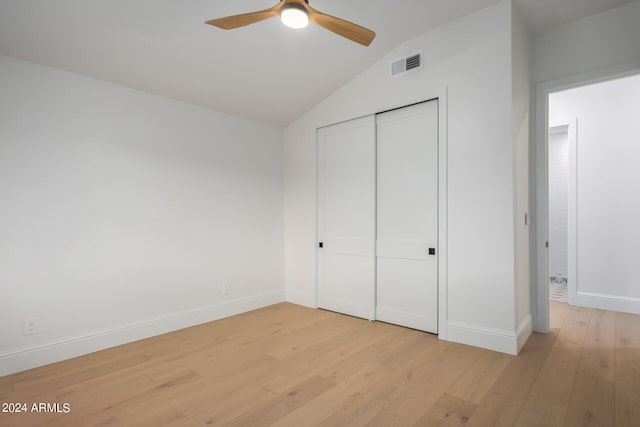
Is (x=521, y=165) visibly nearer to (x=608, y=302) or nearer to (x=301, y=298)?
(x=608, y=302)

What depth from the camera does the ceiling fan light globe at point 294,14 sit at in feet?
6.01

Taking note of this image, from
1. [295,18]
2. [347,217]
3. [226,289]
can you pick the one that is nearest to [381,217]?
[347,217]

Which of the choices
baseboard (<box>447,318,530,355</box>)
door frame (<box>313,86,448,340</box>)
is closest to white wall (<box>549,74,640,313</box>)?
baseboard (<box>447,318,530,355</box>)

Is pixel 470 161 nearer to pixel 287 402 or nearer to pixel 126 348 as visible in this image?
pixel 287 402

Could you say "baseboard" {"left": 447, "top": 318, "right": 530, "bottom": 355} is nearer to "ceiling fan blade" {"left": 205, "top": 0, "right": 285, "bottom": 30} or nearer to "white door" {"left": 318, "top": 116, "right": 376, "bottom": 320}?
"white door" {"left": 318, "top": 116, "right": 376, "bottom": 320}

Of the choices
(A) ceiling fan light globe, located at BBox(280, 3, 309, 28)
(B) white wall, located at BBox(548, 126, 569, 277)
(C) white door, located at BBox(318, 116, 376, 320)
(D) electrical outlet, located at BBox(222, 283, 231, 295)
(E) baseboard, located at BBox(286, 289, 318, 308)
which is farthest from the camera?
(B) white wall, located at BBox(548, 126, 569, 277)

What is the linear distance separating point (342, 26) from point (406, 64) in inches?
58.2

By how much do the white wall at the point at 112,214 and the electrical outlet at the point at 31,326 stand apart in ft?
0.12

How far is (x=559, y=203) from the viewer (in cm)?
528

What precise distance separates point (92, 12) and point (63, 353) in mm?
2680

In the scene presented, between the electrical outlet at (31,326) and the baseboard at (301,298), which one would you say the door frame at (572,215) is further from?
the electrical outlet at (31,326)

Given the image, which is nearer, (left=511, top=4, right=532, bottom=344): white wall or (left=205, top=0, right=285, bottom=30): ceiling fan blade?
(left=205, top=0, right=285, bottom=30): ceiling fan blade

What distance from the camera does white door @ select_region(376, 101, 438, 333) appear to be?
3203mm

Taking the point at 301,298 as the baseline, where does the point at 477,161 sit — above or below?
above
